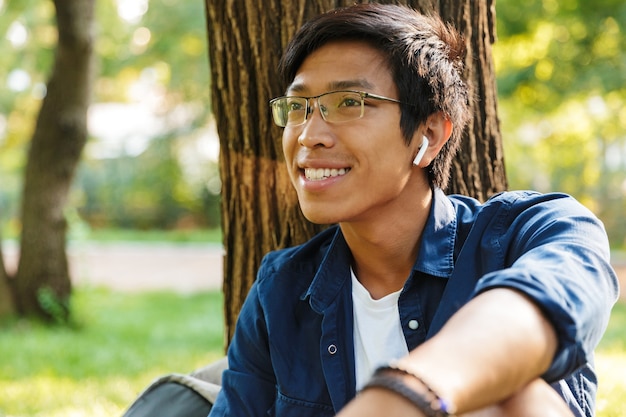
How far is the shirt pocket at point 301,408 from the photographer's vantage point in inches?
101

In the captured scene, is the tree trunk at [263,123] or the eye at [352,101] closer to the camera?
the eye at [352,101]

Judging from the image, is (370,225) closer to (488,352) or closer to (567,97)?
(488,352)

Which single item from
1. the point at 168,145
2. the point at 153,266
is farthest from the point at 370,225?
the point at 168,145

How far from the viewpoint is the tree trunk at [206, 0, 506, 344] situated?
333 cm

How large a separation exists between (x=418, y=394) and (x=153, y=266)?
15164 millimetres

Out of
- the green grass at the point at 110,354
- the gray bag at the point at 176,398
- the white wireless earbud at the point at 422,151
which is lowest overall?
the green grass at the point at 110,354

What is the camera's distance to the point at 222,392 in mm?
2686

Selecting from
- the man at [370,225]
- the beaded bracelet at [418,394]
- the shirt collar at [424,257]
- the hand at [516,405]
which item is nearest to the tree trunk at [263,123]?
the man at [370,225]

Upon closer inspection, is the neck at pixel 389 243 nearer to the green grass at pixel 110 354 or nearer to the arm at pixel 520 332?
the arm at pixel 520 332

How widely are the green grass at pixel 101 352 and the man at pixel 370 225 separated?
2.47 meters

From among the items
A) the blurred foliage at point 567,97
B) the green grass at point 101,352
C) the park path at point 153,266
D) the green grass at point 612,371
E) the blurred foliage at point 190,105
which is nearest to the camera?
the green grass at point 612,371

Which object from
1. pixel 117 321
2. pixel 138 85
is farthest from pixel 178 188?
pixel 117 321

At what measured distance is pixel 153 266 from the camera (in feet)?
53.4

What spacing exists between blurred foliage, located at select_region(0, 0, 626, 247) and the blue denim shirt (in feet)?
23.1
